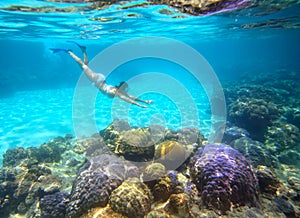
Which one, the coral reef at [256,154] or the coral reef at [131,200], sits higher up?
the coral reef at [131,200]

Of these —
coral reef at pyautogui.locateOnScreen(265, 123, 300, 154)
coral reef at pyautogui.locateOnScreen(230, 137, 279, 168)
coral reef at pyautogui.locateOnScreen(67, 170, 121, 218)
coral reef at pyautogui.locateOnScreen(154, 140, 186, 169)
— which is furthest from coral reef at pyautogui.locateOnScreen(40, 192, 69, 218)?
coral reef at pyautogui.locateOnScreen(265, 123, 300, 154)

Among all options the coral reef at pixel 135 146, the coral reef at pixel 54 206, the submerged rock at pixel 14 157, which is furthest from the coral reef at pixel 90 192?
the submerged rock at pixel 14 157

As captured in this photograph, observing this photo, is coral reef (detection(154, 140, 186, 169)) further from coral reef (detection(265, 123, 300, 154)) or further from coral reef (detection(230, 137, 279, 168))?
coral reef (detection(265, 123, 300, 154))

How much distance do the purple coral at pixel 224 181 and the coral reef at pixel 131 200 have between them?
4.50 feet

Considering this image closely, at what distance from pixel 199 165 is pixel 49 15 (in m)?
15.4

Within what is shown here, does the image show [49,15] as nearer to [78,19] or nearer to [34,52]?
[78,19]

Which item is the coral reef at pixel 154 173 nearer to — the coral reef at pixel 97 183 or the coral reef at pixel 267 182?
the coral reef at pixel 97 183

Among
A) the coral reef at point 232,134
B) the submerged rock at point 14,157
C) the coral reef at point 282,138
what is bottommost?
the submerged rock at point 14,157

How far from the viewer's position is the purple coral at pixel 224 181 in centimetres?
443

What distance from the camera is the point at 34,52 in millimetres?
45562

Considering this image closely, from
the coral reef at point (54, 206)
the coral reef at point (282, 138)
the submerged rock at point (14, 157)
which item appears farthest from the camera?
the coral reef at point (282, 138)

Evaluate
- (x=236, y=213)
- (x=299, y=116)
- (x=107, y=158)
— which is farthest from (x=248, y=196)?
(x=299, y=116)

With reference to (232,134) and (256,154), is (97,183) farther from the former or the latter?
(232,134)

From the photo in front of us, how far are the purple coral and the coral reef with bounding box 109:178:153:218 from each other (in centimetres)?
137
